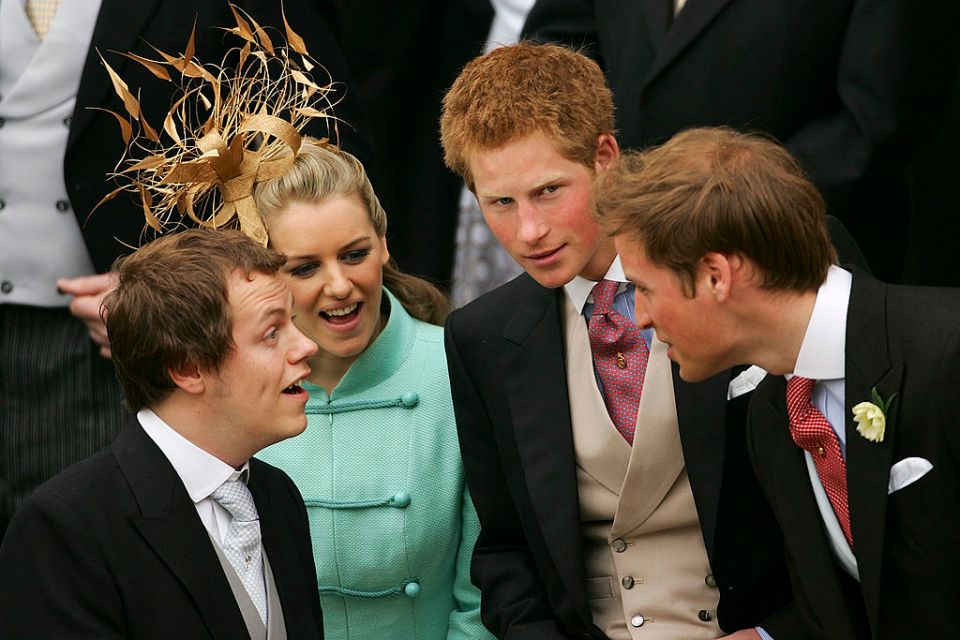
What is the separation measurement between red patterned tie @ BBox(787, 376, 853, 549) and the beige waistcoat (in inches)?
18.0

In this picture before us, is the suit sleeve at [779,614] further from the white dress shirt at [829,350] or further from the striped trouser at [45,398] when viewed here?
the striped trouser at [45,398]

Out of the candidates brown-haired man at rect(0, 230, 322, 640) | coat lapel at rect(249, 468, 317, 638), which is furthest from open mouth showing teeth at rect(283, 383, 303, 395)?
coat lapel at rect(249, 468, 317, 638)

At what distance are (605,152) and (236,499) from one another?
1174 mm

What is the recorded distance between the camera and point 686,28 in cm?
425

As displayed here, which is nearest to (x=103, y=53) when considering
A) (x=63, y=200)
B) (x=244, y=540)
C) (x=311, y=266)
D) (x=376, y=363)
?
(x=63, y=200)

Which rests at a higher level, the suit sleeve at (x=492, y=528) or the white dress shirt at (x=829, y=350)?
the white dress shirt at (x=829, y=350)

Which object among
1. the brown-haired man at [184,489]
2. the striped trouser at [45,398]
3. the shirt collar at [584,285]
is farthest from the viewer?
the striped trouser at [45,398]

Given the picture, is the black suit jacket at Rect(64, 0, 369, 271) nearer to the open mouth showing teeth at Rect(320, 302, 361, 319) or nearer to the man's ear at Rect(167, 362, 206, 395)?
the open mouth showing teeth at Rect(320, 302, 361, 319)

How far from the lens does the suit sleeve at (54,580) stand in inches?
119

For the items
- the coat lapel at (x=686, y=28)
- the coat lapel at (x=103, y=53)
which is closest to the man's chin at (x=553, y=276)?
the coat lapel at (x=686, y=28)

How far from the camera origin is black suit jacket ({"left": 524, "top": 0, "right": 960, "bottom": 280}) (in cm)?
404

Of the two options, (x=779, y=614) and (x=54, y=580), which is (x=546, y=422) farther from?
(x=54, y=580)

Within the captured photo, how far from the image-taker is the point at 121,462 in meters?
3.23

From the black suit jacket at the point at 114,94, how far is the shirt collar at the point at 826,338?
2.21 metres
